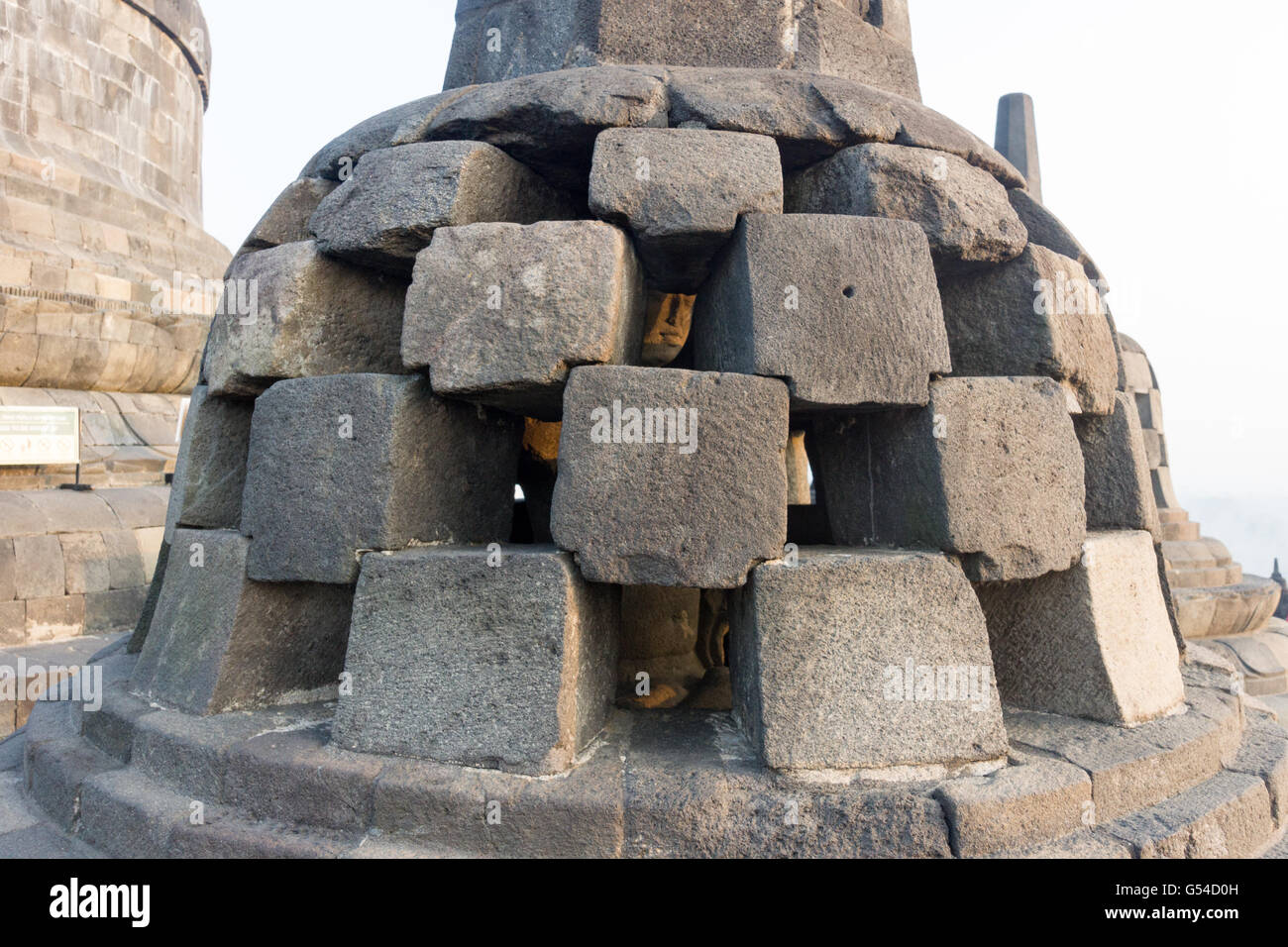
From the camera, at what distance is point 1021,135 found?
980cm

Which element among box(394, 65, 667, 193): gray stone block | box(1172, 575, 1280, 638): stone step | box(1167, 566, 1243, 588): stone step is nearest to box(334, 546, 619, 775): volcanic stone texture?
box(394, 65, 667, 193): gray stone block

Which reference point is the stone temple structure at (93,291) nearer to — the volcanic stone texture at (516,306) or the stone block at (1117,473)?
the volcanic stone texture at (516,306)

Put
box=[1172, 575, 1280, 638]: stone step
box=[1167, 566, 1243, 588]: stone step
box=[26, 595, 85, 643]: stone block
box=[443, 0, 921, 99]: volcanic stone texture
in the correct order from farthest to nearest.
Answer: box=[1167, 566, 1243, 588]: stone step, box=[1172, 575, 1280, 638]: stone step, box=[26, 595, 85, 643]: stone block, box=[443, 0, 921, 99]: volcanic stone texture

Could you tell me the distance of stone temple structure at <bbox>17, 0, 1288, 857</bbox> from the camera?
2.27 m

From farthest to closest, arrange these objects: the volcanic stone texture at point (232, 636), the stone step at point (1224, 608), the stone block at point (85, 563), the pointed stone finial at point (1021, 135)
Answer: the pointed stone finial at point (1021, 135) → the stone step at point (1224, 608) → the stone block at point (85, 563) → the volcanic stone texture at point (232, 636)

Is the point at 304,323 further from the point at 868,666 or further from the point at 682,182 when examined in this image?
the point at 868,666

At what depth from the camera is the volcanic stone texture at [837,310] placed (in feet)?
8.32

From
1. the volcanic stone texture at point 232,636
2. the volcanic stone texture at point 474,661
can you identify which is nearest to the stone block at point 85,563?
the volcanic stone texture at point 232,636

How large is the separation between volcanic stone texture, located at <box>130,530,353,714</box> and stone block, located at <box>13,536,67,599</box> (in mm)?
3416

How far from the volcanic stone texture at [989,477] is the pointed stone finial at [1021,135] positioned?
8430 mm

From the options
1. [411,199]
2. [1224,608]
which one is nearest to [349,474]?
[411,199]

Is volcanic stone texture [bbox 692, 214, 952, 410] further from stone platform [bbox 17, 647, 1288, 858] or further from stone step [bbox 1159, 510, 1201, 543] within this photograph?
stone step [bbox 1159, 510, 1201, 543]

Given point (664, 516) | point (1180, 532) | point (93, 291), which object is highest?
point (93, 291)

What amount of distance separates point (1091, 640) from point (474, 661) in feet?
6.74
